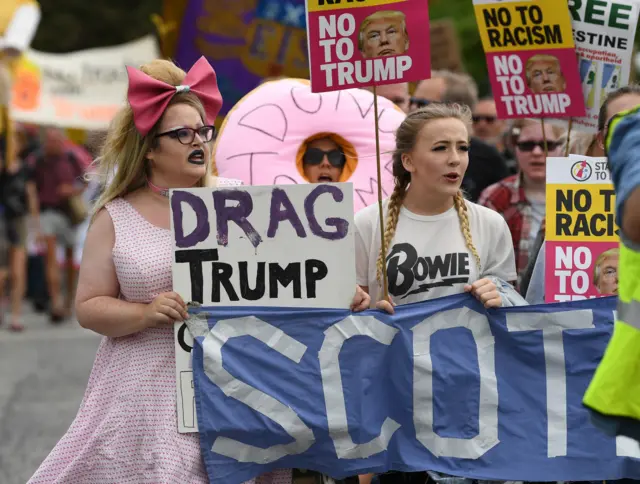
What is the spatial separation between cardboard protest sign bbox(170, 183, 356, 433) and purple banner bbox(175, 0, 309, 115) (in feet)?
21.2

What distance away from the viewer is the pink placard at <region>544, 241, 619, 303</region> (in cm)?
552

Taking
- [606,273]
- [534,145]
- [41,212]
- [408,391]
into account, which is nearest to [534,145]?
[534,145]

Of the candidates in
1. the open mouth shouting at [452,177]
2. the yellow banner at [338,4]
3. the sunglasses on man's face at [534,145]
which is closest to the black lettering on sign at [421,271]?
the open mouth shouting at [452,177]

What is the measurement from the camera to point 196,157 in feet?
16.8

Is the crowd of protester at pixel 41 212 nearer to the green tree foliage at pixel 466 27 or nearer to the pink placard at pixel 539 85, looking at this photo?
the pink placard at pixel 539 85

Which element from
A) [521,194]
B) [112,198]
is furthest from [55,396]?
[112,198]

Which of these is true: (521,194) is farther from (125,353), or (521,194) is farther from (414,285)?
(125,353)

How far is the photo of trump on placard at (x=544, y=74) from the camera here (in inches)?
254

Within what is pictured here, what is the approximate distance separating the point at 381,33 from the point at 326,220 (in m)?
0.86

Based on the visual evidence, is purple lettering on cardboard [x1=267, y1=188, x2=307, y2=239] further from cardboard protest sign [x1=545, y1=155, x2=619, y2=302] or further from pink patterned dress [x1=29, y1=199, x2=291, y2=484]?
cardboard protest sign [x1=545, y1=155, x2=619, y2=302]

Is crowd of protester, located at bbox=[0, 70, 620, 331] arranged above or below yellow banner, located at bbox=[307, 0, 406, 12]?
below

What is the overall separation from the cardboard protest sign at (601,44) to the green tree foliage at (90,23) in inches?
1270

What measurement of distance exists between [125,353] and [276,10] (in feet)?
24.7

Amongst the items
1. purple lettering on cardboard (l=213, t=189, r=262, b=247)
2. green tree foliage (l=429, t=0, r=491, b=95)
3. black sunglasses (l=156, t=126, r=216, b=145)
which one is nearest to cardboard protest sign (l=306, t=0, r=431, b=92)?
black sunglasses (l=156, t=126, r=216, b=145)
